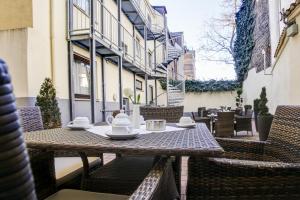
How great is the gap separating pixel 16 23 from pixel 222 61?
1504cm

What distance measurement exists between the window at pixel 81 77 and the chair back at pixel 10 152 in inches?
260

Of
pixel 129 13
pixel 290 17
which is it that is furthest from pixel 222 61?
pixel 290 17

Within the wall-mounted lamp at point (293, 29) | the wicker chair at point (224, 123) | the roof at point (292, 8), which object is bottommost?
the wicker chair at point (224, 123)

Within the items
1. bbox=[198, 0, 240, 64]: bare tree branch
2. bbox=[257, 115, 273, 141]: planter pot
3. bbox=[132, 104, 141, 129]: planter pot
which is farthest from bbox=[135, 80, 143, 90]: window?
bbox=[132, 104, 141, 129]: planter pot

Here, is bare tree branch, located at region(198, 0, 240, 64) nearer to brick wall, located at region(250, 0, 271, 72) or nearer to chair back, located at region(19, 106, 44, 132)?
brick wall, located at region(250, 0, 271, 72)

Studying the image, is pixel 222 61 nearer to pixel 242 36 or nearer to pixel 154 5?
pixel 242 36

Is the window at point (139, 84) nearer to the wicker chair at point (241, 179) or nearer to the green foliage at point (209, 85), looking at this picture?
the green foliage at point (209, 85)

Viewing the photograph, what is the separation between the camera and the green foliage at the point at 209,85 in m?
16.6

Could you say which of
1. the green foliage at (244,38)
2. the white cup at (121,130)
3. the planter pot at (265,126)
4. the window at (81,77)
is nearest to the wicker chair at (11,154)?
the white cup at (121,130)

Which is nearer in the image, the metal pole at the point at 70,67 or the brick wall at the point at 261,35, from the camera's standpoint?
the metal pole at the point at 70,67

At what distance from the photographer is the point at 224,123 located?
24.3 ft

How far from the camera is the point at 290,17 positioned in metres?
4.87

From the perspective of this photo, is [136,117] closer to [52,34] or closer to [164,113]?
[164,113]

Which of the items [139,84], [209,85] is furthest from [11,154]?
[209,85]
